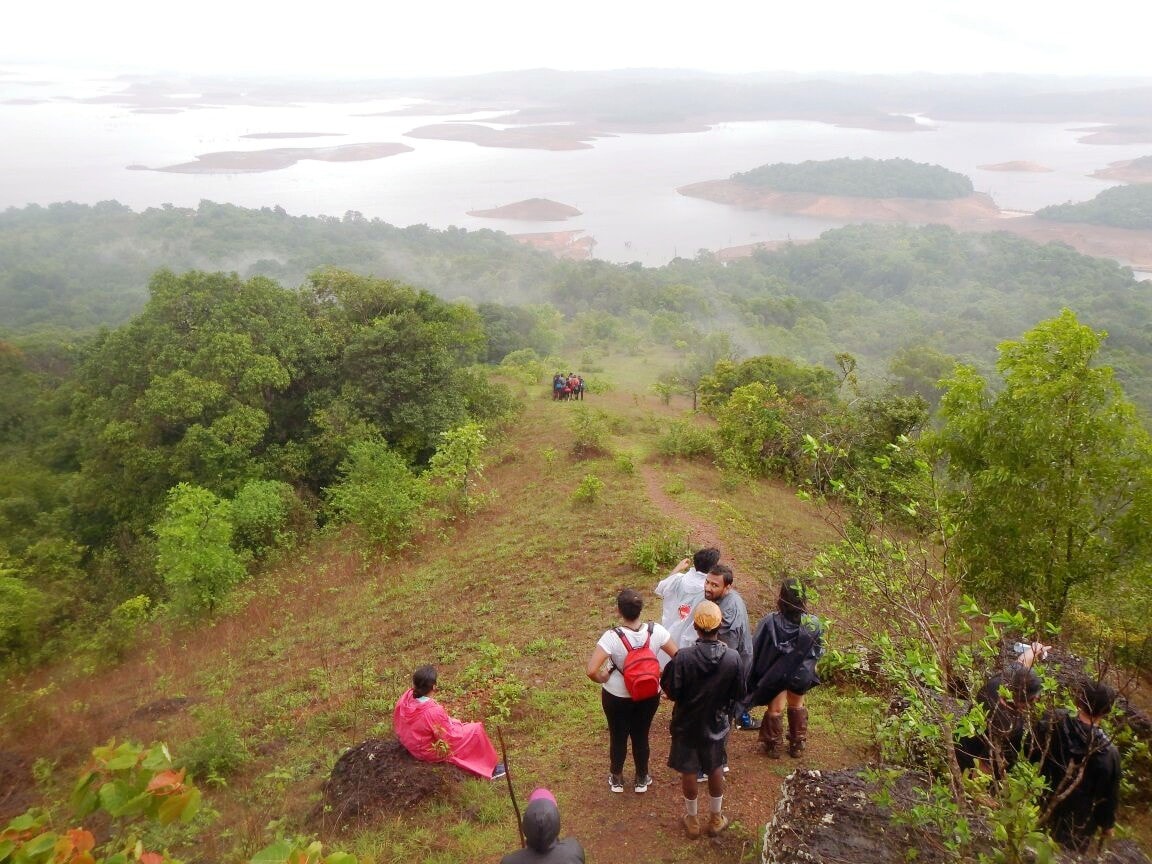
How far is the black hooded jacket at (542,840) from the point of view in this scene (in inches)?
121

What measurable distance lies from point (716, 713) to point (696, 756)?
30 centimetres

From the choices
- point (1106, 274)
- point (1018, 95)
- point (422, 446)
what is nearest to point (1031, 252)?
point (1106, 274)

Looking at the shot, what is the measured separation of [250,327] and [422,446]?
425 cm

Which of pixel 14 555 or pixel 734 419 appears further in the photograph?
pixel 734 419

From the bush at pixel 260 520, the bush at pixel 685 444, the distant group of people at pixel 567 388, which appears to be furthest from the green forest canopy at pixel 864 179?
the bush at pixel 260 520

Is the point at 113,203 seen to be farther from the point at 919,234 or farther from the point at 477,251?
the point at 919,234

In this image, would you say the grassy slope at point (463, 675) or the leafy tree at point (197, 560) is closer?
the grassy slope at point (463, 675)

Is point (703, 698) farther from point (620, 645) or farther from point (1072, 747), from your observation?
point (1072, 747)

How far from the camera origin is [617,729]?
4.64m

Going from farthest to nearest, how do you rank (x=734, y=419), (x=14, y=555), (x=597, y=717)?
(x=734, y=419) < (x=14, y=555) < (x=597, y=717)

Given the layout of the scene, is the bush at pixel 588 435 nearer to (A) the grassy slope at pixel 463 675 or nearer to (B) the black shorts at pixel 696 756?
(A) the grassy slope at pixel 463 675

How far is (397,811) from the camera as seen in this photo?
16.5 ft

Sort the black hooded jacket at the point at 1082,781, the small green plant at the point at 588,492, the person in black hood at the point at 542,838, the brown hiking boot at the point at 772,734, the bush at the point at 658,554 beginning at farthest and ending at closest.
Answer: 1. the small green plant at the point at 588,492
2. the bush at the point at 658,554
3. the brown hiking boot at the point at 772,734
4. the black hooded jacket at the point at 1082,781
5. the person in black hood at the point at 542,838

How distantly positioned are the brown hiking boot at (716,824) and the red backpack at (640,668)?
0.96 meters
